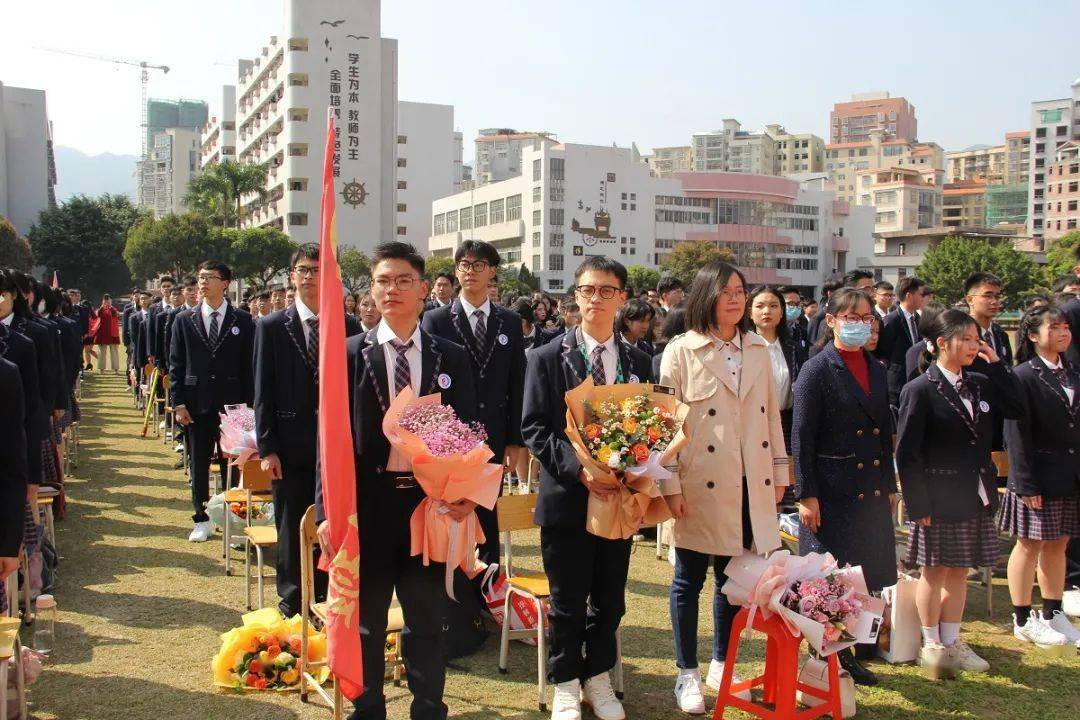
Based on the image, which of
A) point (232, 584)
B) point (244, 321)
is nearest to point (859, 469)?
point (232, 584)

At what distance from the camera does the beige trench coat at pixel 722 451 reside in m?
4.45

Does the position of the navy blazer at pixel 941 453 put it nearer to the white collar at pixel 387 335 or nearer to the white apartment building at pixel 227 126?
the white collar at pixel 387 335

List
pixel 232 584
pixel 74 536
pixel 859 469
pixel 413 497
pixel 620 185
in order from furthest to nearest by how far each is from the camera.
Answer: pixel 620 185
pixel 74 536
pixel 232 584
pixel 859 469
pixel 413 497

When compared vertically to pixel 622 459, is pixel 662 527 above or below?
below

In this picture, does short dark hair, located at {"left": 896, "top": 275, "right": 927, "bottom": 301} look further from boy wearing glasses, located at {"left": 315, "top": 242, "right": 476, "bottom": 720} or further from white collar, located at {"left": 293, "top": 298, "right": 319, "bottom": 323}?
boy wearing glasses, located at {"left": 315, "top": 242, "right": 476, "bottom": 720}

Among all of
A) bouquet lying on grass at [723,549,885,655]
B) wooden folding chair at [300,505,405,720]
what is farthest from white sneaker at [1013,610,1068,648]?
wooden folding chair at [300,505,405,720]

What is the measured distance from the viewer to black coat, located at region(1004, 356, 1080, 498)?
5516 mm

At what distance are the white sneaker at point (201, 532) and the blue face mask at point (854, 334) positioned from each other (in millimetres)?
5585

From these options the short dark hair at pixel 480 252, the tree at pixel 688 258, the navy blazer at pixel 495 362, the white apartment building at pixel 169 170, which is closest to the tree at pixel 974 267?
the tree at pixel 688 258

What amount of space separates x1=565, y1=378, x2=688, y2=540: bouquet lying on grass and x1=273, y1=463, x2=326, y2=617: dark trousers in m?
2.07

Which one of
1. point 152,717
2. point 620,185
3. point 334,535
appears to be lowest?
point 152,717

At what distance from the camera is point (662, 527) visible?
746 centimetres

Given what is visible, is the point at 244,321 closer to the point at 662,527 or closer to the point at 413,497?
the point at 662,527

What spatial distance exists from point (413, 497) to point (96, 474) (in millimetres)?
8648
